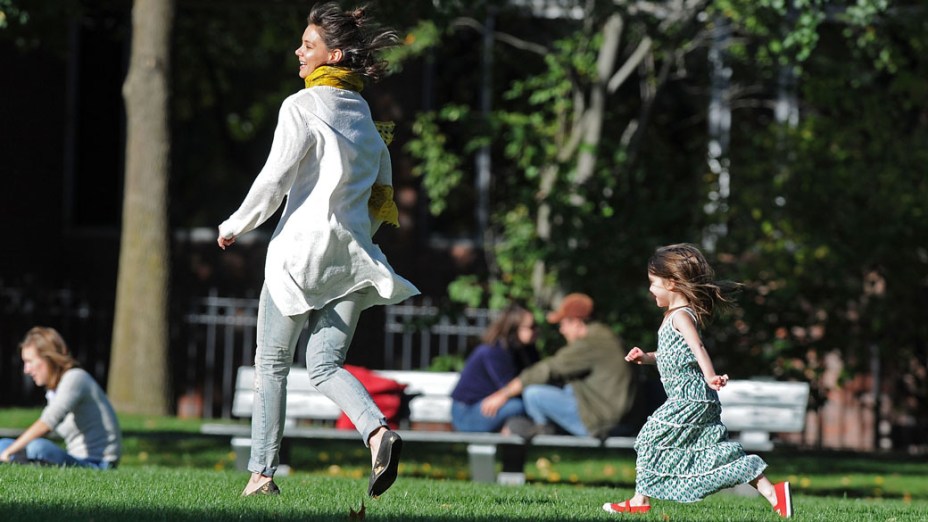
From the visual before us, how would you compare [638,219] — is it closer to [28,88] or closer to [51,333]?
[51,333]

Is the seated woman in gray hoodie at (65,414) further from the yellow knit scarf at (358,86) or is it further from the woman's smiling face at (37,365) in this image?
the yellow knit scarf at (358,86)

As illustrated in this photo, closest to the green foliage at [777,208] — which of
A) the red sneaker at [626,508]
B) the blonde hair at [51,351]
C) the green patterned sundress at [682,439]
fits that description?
the blonde hair at [51,351]

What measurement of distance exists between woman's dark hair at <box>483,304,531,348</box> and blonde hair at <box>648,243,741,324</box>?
4.13 meters

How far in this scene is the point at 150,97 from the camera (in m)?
13.3

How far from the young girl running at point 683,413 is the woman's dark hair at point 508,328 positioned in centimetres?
408

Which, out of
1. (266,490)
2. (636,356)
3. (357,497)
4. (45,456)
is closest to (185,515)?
(266,490)

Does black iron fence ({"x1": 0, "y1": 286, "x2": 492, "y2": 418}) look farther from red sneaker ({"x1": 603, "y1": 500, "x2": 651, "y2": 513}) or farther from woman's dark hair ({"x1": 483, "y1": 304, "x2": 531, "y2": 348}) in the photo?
red sneaker ({"x1": 603, "y1": 500, "x2": 651, "y2": 513})

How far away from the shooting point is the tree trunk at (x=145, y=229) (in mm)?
13258

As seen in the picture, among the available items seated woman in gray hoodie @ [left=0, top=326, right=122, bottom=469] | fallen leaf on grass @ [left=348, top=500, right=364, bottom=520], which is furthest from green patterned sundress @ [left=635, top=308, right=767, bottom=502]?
seated woman in gray hoodie @ [left=0, top=326, right=122, bottom=469]

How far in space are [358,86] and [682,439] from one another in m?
1.95

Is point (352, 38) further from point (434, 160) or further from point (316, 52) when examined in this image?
point (434, 160)

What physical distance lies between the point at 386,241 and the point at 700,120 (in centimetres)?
398

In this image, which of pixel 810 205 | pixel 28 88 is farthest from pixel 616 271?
pixel 28 88

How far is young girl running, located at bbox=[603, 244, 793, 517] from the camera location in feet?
19.6
